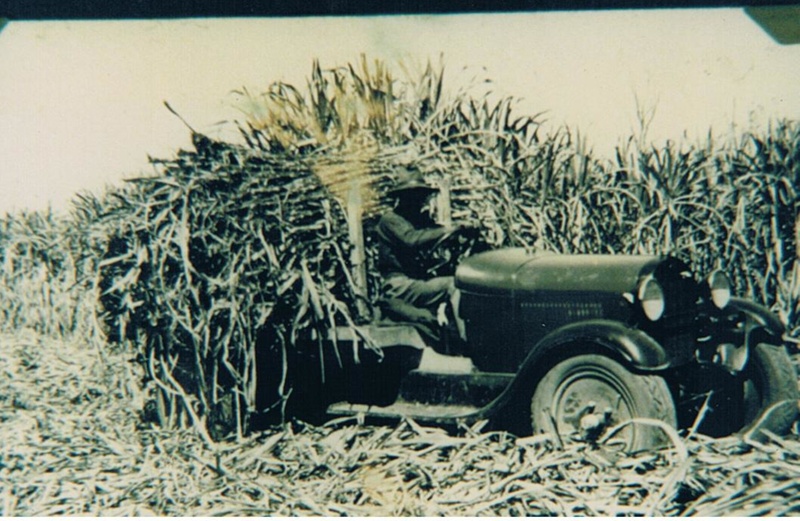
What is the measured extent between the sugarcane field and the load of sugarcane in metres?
0.02

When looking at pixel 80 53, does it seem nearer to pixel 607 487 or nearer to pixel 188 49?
pixel 188 49

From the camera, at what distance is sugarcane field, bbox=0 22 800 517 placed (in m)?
2.92

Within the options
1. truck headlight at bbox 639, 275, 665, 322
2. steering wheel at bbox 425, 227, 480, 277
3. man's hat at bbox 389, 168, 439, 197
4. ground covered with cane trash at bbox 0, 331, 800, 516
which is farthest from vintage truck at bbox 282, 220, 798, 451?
man's hat at bbox 389, 168, 439, 197

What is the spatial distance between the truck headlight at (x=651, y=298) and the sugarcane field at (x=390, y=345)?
0.03 ft

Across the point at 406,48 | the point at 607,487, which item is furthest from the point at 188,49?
the point at 607,487

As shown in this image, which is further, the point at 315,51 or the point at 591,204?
the point at 591,204

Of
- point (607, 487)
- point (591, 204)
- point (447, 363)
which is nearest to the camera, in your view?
point (607, 487)

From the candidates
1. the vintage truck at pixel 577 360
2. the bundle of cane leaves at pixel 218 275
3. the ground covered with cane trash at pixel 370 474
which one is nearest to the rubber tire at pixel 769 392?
the vintage truck at pixel 577 360

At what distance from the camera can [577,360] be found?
3.02 m

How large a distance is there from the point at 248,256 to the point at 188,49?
1346mm

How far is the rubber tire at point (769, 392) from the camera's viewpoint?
10.1ft

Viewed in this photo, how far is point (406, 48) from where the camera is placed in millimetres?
3629

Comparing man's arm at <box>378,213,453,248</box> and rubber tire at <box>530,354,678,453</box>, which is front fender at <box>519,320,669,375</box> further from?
man's arm at <box>378,213,453,248</box>

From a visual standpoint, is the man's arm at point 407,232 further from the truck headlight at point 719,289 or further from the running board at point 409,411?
the truck headlight at point 719,289
